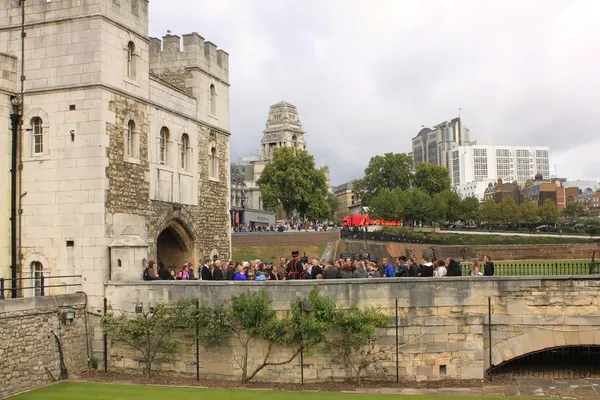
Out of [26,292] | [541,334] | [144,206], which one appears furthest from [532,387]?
[26,292]

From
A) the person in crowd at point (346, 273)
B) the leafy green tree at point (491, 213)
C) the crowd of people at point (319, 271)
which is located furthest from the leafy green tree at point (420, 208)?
the person in crowd at point (346, 273)

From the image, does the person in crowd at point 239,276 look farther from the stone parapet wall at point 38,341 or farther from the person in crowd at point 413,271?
the person in crowd at point 413,271

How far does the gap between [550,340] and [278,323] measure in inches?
282

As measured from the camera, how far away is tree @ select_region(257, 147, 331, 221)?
85.1 metres

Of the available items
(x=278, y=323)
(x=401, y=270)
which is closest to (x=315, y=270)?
(x=278, y=323)

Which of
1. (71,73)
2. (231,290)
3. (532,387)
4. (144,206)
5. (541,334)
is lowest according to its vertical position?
(532,387)

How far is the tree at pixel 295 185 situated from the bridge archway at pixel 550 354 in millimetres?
64924

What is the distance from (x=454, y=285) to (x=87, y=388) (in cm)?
1005

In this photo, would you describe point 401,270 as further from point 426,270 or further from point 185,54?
point 185,54

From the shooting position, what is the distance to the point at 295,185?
8481cm

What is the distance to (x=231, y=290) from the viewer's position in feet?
64.1

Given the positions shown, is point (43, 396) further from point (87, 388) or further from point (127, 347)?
point (127, 347)

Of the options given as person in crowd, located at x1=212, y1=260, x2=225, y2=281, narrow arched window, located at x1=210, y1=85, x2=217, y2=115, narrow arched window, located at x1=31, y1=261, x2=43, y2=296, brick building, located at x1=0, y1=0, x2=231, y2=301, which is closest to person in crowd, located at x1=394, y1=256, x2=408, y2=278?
person in crowd, located at x1=212, y1=260, x2=225, y2=281

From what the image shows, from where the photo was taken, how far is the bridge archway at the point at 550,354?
18656mm
